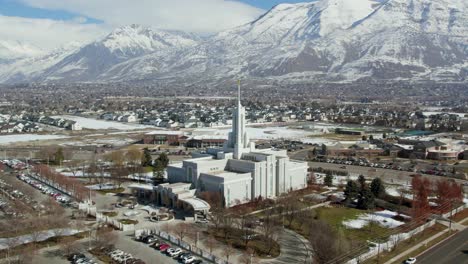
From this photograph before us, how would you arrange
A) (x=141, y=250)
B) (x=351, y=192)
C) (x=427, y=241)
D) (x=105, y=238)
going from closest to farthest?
(x=141, y=250), (x=105, y=238), (x=427, y=241), (x=351, y=192)

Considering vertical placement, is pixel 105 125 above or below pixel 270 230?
above

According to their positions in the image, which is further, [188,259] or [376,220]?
[376,220]

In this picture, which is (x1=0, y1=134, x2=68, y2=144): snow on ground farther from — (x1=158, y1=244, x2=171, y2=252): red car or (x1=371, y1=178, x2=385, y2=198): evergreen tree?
(x1=371, y1=178, x2=385, y2=198): evergreen tree

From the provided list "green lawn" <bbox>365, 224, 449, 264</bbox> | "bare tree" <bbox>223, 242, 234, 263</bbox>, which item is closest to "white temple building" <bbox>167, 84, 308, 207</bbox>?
"bare tree" <bbox>223, 242, 234, 263</bbox>

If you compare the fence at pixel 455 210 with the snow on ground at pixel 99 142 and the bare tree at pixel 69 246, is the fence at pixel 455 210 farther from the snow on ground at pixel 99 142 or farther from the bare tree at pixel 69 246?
the snow on ground at pixel 99 142

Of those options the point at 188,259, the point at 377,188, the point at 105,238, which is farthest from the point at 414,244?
the point at 105,238

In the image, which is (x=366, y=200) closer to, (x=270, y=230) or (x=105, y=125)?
(x=270, y=230)
